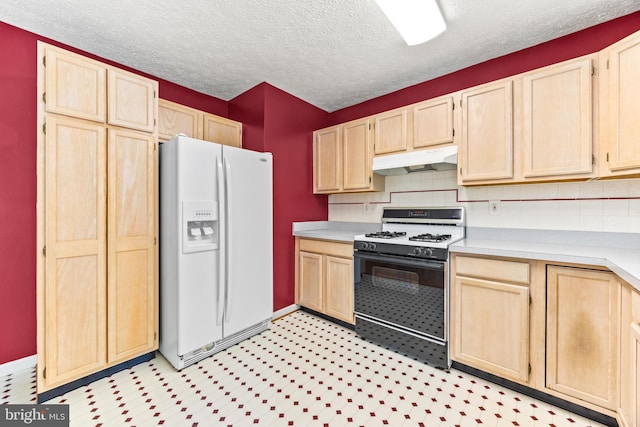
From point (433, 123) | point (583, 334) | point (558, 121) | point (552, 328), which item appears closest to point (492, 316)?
point (552, 328)

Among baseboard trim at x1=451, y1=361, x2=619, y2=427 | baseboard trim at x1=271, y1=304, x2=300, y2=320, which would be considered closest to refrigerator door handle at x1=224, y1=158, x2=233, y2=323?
baseboard trim at x1=271, y1=304, x2=300, y2=320

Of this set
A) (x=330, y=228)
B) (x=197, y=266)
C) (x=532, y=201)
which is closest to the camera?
(x=197, y=266)

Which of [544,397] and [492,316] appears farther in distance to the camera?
[492,316]

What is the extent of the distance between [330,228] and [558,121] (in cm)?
250

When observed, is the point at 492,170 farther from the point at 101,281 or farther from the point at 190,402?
the point at 101,281

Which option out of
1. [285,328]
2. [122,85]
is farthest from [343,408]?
[122,85]

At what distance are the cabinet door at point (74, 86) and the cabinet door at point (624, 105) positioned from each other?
3335mm

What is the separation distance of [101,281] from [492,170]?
3.05 m

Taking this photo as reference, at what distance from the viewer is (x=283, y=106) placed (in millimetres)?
3045

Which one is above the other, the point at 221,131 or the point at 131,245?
the point at 221,131

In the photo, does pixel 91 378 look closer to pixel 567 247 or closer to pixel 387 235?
pixel 387 235

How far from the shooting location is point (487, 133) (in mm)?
2123

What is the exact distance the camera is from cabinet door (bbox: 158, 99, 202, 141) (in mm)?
2408

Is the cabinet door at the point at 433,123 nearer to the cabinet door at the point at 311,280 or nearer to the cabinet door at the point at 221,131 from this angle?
the cabinet door at the point at 311,280
